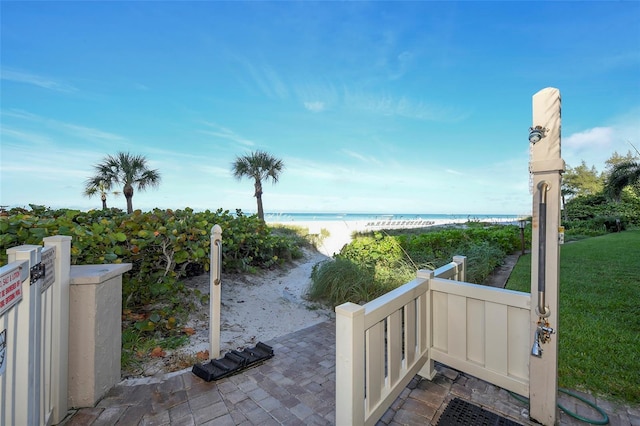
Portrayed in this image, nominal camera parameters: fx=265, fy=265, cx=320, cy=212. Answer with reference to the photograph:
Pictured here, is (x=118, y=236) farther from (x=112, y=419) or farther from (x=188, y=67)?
(x=188, y=67)

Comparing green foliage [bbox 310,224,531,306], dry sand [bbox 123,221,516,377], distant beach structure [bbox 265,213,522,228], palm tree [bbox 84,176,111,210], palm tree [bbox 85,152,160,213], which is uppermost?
palm tree [bbox 85,152,160,213]

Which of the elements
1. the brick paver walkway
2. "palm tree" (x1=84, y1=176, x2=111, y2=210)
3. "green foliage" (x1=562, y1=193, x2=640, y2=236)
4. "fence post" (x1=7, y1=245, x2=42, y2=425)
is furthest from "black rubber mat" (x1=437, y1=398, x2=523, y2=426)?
"green foliage" (x1=562, y1=193, x2=640, y2=236)

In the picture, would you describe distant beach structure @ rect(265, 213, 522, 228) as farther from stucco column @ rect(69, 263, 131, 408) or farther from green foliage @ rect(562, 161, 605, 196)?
stucco column @ rect(69, 263, 131, 408)

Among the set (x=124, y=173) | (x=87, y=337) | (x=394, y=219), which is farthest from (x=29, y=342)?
(x=394, y=219)

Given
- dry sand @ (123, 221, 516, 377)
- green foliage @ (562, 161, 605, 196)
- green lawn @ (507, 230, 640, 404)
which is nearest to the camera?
green lawn @ (507, 230, 640, 404)

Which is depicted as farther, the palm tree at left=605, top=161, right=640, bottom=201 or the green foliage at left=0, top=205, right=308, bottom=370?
the palm tree at left=605, top=161, right=640, bottom=201

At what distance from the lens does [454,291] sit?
209cm

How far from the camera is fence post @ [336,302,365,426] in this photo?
1.33 meters

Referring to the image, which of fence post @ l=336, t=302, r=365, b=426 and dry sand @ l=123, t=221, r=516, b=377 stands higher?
fence post @ l=336, t=302, r=365, b=426

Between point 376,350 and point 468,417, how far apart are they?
2.93ft

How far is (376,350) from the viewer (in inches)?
61.2

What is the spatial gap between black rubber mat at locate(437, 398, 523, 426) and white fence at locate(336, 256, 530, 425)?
0.22 m

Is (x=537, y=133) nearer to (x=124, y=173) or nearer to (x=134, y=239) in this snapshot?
(x=134, y=239)

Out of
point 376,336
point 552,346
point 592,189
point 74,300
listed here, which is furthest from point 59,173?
point 592,189
